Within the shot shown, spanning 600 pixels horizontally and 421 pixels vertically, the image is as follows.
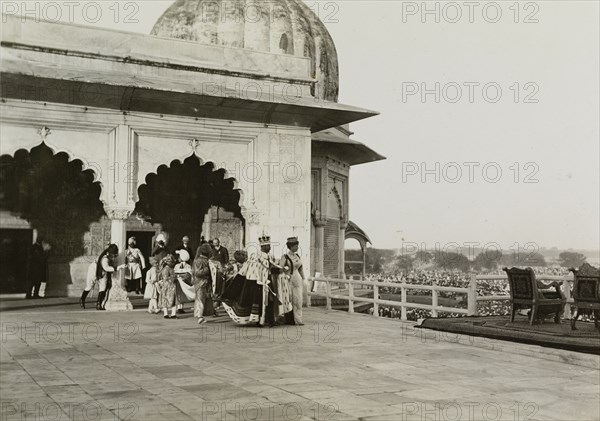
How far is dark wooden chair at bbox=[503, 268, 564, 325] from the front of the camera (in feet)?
31.9

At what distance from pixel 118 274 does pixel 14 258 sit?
156 inches

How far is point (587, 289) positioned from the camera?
9.10 meters

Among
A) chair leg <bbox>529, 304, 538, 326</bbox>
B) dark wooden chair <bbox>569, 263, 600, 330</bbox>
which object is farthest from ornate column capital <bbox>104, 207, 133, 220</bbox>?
dark wooden chair <bbox>569, 263, 600, 330</bbox>

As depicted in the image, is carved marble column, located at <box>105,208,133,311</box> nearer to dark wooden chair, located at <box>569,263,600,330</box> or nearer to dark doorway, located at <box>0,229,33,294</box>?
dark doorway, located at <box>0,229,33,294</box>

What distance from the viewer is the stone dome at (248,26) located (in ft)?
70.9

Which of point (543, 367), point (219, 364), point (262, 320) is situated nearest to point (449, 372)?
Answer: point (543, 367)

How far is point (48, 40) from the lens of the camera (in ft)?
44.5

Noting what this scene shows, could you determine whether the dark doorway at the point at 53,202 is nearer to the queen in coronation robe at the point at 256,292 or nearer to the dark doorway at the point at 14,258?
the dark doorway at the point at 14,258

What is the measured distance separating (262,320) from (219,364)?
3676 mm

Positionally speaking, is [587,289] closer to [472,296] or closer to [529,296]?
[529,296]

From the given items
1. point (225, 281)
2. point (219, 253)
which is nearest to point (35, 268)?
point (219, 253)

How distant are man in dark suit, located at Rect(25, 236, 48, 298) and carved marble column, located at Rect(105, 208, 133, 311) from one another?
264 cm

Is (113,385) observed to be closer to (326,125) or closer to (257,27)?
(326,125)

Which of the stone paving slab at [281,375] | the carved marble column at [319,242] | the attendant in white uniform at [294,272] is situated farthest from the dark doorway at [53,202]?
the carved marble column at [319,242]
